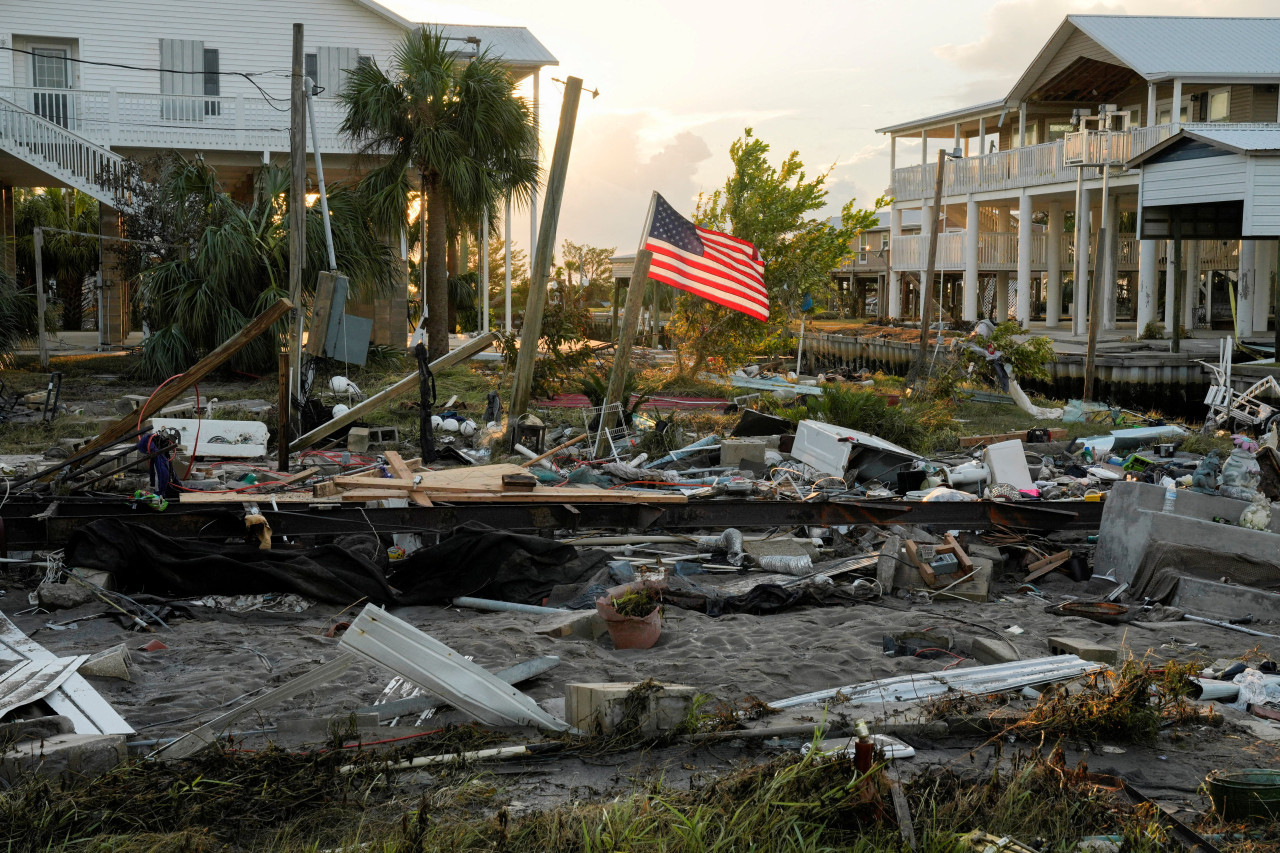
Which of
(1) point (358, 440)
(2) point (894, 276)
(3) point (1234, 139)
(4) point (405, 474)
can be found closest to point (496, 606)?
(4) point (405, 474)

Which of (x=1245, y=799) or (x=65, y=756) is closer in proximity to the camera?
(x=1245, y=799)

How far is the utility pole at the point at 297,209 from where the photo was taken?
1493 centimetres

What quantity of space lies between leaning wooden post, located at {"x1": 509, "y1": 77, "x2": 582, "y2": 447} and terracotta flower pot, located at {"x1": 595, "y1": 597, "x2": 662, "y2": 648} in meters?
6.61

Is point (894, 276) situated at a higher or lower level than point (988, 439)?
higher

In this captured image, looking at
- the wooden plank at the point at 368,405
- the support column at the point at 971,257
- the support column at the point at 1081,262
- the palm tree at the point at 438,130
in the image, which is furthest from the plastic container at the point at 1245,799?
the support column at the point at 971,257

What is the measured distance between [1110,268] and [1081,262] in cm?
476

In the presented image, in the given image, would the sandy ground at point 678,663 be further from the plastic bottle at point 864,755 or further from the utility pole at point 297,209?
the utility pole at point 297,209

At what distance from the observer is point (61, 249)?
3506 centimetres

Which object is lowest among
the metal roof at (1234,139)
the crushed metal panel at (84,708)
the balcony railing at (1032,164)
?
the crushed metal panel at (84,708)

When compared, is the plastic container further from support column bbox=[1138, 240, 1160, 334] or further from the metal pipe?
support column bbox=[1138, 240, 1160, 334]

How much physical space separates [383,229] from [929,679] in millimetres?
19806

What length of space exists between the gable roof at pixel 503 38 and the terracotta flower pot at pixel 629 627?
23.3m

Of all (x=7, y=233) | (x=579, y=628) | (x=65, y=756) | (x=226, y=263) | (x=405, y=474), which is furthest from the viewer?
(x=7, y=233)

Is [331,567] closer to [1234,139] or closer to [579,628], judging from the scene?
[579,628]
